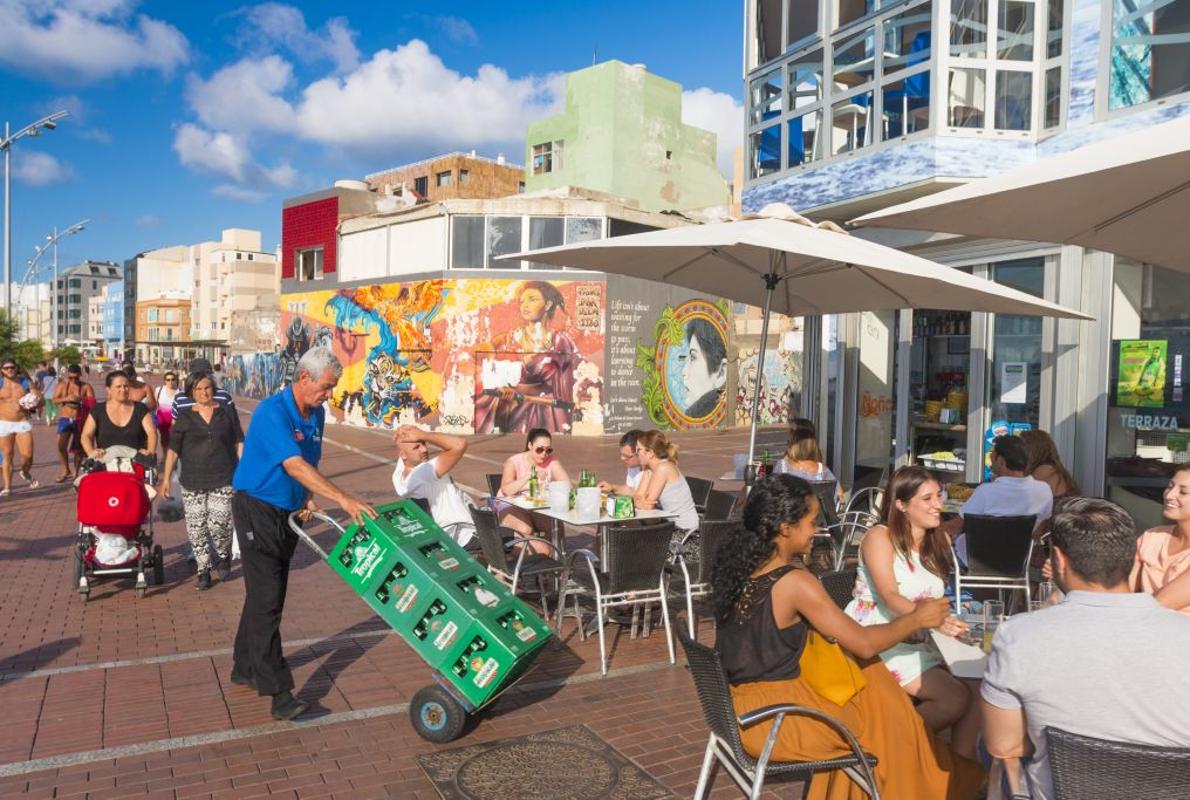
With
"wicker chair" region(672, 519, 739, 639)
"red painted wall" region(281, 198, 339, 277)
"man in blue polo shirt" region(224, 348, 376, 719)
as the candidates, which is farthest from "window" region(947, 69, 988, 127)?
"red painted wall" region(281, 198, 339, 277)

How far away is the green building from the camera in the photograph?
126 ft

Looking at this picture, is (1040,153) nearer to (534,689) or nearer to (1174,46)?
(1174,46)

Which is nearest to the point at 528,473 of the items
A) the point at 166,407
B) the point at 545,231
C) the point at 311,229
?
the point at 166,407

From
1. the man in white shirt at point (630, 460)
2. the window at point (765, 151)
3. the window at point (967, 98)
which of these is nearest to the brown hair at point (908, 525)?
the man in white shirt at point (630, 460)

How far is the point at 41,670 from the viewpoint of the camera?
5.32 meters

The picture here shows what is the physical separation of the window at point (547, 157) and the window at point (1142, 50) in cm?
3444

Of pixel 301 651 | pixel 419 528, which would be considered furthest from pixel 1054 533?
pixel 301 651

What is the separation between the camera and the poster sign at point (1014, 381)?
906cm

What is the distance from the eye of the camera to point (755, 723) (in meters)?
3.00

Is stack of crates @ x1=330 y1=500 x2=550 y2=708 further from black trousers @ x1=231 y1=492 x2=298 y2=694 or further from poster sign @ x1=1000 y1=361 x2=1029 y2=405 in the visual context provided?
poster sign @ x1=1000 y1=361 x2=1029 y2=405

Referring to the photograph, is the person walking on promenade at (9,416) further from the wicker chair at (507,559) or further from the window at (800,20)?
the window at (800,20)

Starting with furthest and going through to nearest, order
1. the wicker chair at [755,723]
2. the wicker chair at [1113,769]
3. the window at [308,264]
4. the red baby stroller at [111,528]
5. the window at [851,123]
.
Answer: the window at [308,264] → the window at [851,123] → the red baby stroller at [111,528] → the wicker chair at [755,723] → the wicker chair at [1113,769]

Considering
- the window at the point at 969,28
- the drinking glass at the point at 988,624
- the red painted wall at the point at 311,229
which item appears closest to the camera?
the drinking glass at the point at 988,624

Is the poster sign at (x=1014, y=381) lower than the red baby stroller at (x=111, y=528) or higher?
higher
